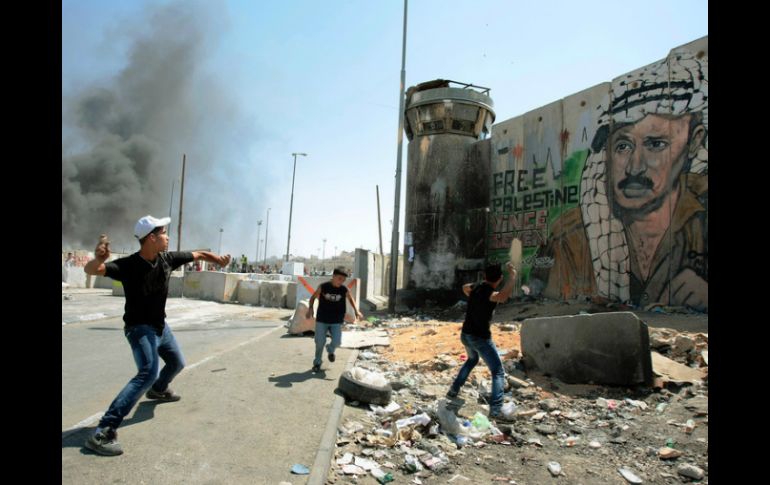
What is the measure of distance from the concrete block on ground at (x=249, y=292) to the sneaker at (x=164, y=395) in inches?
595

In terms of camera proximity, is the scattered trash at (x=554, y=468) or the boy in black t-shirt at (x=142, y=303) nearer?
the boy in black t-shirt at (x=142, y=303)

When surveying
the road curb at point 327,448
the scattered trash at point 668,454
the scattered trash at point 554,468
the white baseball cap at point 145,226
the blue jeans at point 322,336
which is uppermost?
the white baseball cap at point 145,226

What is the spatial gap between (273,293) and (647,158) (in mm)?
14109

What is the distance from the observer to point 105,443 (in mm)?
3596

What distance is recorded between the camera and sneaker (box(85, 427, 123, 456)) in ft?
11.7

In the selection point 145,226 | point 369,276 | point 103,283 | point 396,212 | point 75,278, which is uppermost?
point 396,212

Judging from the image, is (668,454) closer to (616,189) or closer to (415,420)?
(415,420)

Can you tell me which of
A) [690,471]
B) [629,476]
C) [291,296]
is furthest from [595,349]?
[291,296]

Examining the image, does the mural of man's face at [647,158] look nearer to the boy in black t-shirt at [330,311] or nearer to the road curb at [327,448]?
the boy in black t-shirt at [330,311]

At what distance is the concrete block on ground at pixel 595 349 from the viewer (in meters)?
6.31

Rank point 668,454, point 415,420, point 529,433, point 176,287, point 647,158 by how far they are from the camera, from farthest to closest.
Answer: point 176,287 < point 647,158 < point 529,433 < point 415,420 < point 668,454

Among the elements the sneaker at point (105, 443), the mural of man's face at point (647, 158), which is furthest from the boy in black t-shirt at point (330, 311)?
the mural of man's face at point (647, 158)

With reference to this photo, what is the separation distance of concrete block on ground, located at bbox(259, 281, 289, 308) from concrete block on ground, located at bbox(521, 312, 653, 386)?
13.6m
